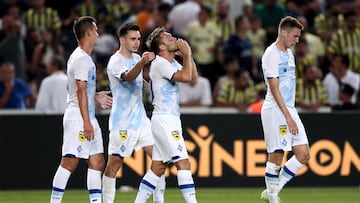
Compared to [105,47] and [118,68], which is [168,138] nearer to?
[118,68]

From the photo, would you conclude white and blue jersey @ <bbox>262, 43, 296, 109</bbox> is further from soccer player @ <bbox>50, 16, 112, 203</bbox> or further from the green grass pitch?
the green grass pitch

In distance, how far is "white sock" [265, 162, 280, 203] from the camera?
15.4 m

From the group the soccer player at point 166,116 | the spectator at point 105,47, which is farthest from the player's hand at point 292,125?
the spectator at point 105,47

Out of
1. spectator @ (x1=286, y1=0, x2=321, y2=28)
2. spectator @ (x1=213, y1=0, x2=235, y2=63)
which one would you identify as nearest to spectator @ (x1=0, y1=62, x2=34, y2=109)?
spectator @ (x1=213, y1=0, x2=235, y2=63)

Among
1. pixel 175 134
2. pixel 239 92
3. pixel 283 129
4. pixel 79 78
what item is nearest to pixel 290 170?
pixel 283 129

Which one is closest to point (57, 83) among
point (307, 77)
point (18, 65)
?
→ point (18, 65)

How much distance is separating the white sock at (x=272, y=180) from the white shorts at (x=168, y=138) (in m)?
1.48

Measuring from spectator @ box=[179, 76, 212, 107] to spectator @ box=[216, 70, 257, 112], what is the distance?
26 centimetres

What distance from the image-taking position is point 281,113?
15.2 meters

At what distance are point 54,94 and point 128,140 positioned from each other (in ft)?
17.9

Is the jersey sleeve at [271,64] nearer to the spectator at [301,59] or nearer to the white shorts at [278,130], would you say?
the white shorts at [278,130]

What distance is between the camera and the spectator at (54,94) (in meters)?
20.0

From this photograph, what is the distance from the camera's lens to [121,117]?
14.9 m

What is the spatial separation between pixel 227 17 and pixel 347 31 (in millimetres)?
2462
